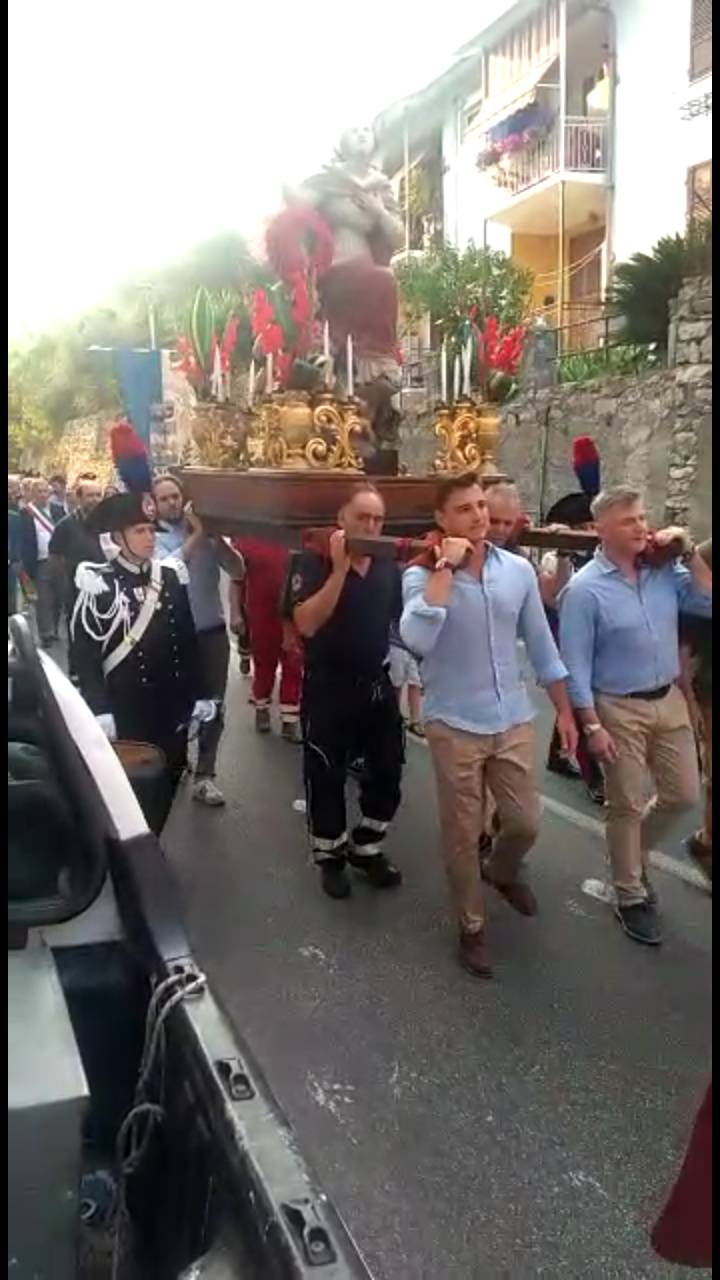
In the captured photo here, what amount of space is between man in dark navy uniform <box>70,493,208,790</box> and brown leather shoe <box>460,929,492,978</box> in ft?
3.99

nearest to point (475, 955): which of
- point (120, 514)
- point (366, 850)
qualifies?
point (366, 850)

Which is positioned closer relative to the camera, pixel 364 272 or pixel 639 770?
pixel 639 770

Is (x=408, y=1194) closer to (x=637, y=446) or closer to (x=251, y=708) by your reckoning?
(x=251, y=708)

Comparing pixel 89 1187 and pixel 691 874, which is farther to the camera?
pixel 691 874

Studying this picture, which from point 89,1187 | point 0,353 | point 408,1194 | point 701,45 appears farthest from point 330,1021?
point 701,45

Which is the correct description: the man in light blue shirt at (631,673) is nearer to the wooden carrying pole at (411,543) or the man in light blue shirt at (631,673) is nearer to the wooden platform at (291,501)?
the wooden carrying pole at (411,543)

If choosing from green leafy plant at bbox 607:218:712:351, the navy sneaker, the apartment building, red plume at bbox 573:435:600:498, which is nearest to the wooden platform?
red plume at bbox 573:435:600:498

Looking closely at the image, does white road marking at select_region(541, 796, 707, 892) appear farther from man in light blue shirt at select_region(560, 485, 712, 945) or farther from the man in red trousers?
the man in red trousers

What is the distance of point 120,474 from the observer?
600cm

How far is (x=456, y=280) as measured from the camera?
17.0m

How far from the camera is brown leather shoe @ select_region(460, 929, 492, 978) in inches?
151

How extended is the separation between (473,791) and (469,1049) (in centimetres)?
82

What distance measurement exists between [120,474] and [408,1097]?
3705 mm

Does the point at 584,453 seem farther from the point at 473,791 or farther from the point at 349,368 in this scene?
the point at 473,791
